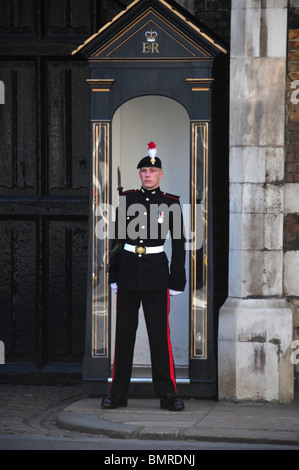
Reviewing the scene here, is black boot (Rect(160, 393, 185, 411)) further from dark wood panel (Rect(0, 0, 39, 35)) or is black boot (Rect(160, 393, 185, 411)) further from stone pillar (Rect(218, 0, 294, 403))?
dark wood panel (Rect(0, 0, 39, 35))

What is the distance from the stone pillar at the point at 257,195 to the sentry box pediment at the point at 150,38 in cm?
37

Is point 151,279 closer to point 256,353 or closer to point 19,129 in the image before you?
point 256,353

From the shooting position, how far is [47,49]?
10.1 metres

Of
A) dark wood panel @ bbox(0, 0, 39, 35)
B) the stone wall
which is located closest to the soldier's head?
the stone wall

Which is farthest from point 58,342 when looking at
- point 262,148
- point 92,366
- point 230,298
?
point 262,148

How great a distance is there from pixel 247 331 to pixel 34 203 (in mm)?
2470

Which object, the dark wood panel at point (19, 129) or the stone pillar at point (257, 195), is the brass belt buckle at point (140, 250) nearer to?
the stone pillar at point (257, 195)

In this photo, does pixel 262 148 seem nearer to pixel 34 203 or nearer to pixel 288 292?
pixel 288 292

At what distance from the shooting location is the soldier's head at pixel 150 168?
870 cm

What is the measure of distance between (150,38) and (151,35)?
0.03 meters

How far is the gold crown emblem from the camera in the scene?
9047mm

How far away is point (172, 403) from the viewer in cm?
865

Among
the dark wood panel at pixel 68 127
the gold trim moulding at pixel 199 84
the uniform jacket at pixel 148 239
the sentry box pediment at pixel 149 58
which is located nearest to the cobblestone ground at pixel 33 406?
the uniform jacket at pixel 148 239

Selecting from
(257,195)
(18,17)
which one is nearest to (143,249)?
(257,195)
